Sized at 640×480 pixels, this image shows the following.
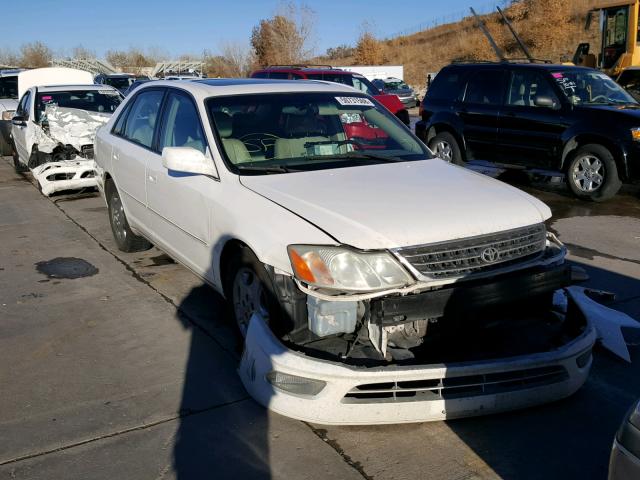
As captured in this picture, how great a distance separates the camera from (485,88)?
10.3 metres

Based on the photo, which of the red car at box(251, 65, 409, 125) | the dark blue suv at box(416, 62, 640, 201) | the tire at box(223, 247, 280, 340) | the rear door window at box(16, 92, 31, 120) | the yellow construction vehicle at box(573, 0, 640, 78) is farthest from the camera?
the yellow construction vehicle at box(573, 0, 640, 78)

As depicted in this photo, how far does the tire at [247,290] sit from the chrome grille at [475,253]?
783mm

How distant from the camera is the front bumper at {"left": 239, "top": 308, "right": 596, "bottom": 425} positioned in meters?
3.13

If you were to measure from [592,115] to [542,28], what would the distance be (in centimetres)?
3920

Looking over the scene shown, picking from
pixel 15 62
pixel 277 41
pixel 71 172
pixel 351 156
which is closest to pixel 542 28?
pixel 277 41

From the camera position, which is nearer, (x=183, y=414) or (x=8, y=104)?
(x=183, y=414)

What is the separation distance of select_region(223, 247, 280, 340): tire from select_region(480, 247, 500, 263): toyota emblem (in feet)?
3.56

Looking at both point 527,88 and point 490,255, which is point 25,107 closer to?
point 527,88

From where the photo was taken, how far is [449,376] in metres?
3.15

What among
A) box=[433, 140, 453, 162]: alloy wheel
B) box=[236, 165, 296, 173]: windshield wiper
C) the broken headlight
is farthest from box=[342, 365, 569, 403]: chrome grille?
box=[433, 140, 453, 162]: alloy wheel

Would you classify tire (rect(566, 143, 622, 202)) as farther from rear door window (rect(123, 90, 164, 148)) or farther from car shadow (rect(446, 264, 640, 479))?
rear door window (rect(123, 90, 164, 148))

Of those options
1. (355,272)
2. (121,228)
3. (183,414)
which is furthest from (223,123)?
(121,228)

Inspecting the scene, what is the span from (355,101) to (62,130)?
22.1 ft

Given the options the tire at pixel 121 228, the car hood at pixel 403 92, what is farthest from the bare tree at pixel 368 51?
the tire at pixel 121 228
